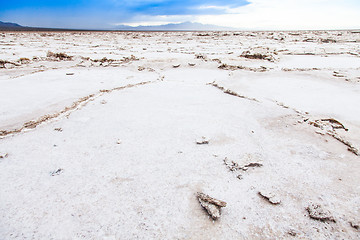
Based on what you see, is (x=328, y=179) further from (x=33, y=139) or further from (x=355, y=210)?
(x=33, y=139)

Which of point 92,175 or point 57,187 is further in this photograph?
point 92,175

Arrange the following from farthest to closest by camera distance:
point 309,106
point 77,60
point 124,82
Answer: point 77,60, point 124,82, point 309,106

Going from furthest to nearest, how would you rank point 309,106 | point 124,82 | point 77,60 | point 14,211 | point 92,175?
point 77,60 → point 124,82 → point 309,106 → point 92,175 → point 14,211

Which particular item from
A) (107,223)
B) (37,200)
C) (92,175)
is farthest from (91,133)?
(107,223)

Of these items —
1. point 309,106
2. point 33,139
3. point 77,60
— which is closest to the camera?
point 33,139

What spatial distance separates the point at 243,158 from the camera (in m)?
2.52

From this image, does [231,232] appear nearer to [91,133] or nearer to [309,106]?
[91,133]

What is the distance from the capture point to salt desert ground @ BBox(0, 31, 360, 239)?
1735 mm

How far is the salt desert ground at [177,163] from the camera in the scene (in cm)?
174

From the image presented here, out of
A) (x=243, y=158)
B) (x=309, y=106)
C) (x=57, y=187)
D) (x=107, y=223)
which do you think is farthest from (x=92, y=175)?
(x=309, y=106)

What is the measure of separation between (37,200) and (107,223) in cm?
74

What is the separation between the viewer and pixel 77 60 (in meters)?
9.39

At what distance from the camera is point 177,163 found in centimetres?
246

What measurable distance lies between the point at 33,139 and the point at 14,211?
4.42 ft
